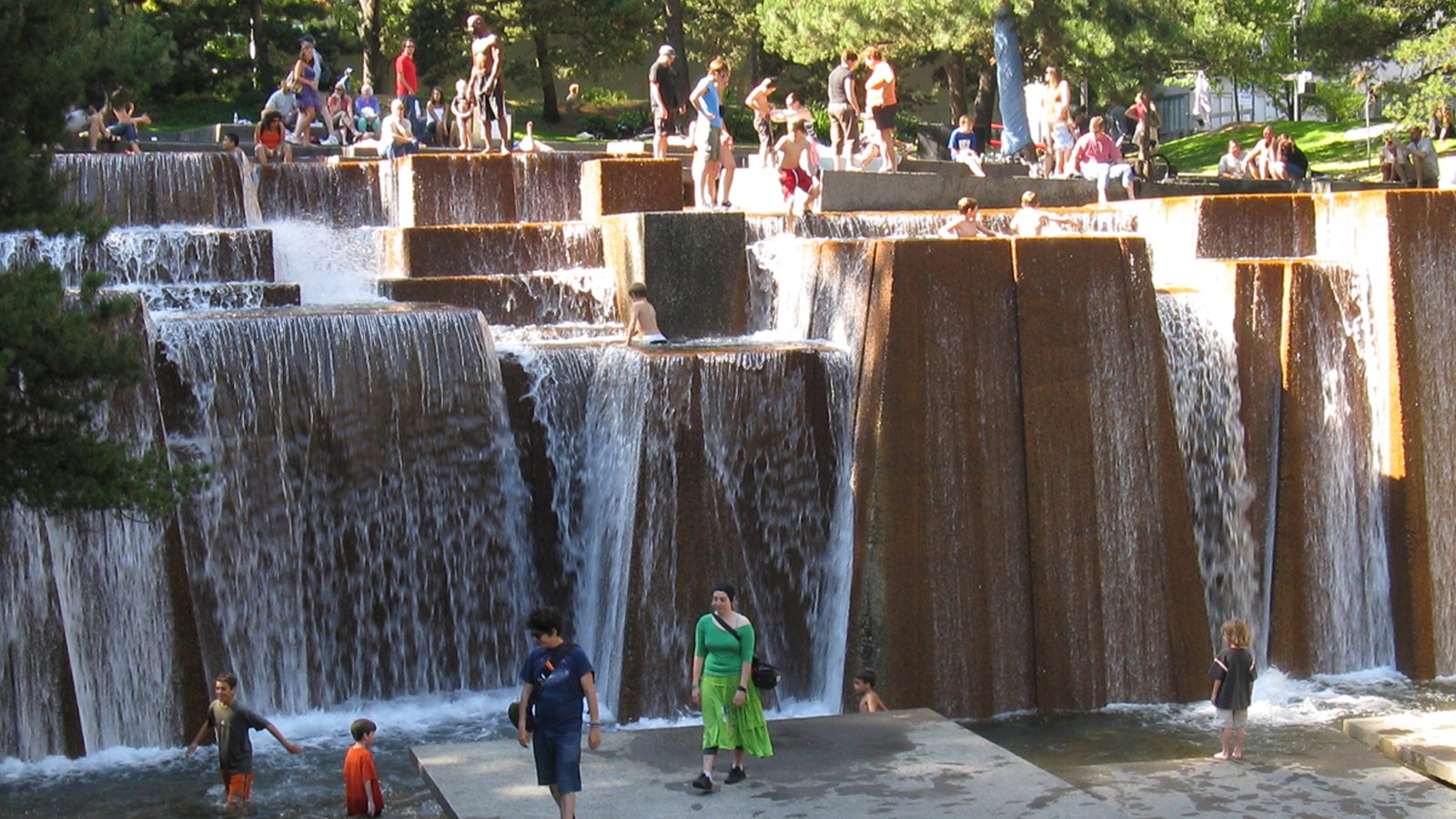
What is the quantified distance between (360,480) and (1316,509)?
22.8 feet

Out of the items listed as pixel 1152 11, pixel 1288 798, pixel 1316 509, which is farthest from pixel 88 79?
pixel 1152 11

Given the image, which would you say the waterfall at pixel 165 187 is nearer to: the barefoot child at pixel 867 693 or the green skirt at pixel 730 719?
the barefoot child at pixel 867 693

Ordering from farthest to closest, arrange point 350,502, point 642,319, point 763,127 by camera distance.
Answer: point 763,127
point 642,319
point 350,502

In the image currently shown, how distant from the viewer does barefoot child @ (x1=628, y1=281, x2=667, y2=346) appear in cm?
1345

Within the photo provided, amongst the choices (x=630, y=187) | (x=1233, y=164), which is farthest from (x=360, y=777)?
(x=1233, y=164)

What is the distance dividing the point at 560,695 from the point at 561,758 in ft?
0.86

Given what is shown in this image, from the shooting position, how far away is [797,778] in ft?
29.7

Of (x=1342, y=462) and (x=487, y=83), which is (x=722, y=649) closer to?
(x=1342, y=462)

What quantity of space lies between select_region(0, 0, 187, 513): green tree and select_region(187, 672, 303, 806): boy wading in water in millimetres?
1299

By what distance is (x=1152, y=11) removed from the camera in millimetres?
27797

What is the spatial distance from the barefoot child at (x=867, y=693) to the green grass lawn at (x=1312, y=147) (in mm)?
19435

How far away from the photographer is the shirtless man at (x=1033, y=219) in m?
15.7

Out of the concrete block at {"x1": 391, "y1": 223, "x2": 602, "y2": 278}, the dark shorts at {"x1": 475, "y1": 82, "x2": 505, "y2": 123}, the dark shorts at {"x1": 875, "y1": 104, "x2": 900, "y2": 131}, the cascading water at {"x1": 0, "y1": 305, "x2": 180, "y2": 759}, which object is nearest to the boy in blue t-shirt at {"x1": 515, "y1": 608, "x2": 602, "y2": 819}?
the cascading water at {"x1": 0, "y1": 305, "x2": 180, "y2": 759}

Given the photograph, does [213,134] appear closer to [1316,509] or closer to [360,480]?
[360,480]
